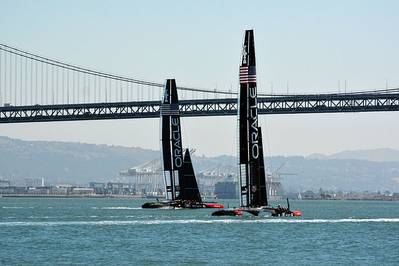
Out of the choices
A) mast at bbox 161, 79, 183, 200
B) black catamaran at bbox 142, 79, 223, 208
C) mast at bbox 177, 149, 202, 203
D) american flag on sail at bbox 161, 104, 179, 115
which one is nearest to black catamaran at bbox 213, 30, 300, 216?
mast at bbox 177, 149, 202, 203

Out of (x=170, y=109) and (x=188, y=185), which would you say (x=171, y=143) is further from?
(x=188, y=185)

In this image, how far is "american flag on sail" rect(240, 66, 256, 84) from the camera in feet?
173

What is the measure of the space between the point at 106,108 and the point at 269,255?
2622 inches

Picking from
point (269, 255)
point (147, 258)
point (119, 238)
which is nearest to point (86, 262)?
point (147, 258)

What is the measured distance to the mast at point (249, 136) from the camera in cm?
5222

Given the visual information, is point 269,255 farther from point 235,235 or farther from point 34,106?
point 34,106

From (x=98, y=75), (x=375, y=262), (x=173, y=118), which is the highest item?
(x=98, y=75)

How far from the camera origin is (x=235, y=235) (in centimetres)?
4341

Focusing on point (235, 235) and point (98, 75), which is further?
point (98, 75)

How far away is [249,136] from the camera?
52.2 m

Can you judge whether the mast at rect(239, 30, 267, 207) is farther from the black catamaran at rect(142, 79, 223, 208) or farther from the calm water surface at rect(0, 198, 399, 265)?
the black catamaran at rect(142, 79, 223, 208)

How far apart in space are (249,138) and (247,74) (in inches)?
105

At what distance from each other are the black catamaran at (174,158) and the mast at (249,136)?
20.3 metres

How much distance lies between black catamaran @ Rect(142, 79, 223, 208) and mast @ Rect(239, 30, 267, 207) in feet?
66.5
